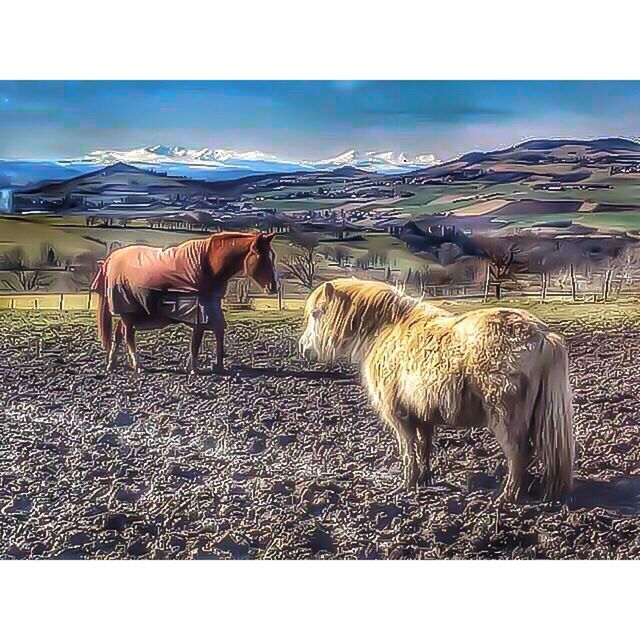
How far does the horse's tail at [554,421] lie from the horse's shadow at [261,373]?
0.62 meters

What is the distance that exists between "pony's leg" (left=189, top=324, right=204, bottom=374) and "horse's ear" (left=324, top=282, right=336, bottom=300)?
0.42 metres

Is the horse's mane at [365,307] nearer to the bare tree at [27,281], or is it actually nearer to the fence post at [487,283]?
the fence post at [487,283]

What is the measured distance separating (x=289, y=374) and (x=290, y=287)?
0.29 m

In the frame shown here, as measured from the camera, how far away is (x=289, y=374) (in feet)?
9.88

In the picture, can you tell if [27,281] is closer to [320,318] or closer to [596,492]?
[320,318]

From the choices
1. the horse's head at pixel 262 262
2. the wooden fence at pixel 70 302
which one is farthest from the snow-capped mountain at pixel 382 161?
the wooden fence at pixel 70 302

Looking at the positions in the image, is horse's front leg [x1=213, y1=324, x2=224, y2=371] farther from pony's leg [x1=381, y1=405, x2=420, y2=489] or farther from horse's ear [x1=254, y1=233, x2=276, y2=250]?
pony's leg [x1=381, y1=405, x2=420, y2=489]

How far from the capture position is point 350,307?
9.80 feet

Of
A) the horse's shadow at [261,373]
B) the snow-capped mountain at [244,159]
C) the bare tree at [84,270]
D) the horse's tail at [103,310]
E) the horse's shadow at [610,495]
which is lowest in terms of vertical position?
the horse's shadow at [610,495]

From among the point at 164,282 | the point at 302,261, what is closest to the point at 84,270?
the point at 164,282

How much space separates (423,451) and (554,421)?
0.43 meters

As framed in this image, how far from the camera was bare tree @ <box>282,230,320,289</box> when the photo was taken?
2971 millimetres

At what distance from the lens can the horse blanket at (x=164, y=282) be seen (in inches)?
117
